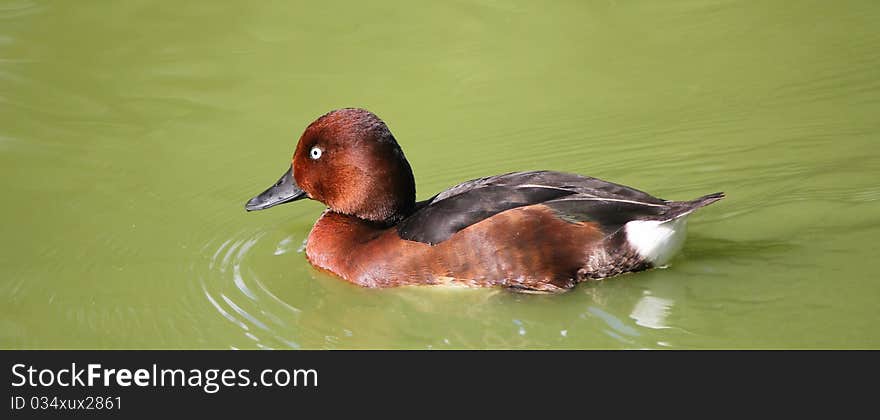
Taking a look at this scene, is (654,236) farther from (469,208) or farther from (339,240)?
(339,240)

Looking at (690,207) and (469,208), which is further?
(469,208)

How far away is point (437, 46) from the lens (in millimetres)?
8336

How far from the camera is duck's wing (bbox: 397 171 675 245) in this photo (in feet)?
16.1

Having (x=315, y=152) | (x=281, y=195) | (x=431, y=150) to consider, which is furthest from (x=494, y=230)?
(x=431, y=150)

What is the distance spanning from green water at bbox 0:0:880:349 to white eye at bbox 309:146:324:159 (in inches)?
20.9

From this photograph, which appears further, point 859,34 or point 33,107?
point 859,34

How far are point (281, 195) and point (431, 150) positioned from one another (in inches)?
58.1

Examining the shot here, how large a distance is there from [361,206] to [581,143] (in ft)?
6.57

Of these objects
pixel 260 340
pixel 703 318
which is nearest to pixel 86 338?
pixel 260 340

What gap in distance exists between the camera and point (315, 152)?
5.45 metres

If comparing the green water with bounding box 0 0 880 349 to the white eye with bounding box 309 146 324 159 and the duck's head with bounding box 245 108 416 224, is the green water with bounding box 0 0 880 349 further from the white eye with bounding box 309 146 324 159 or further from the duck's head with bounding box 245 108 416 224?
the white eye with bounding box 309 146 324 159

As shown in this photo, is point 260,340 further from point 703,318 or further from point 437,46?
point 437,46

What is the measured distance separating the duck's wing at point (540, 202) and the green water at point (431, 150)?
0.29 metres

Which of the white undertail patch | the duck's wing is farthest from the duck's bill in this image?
the white undertail patch
